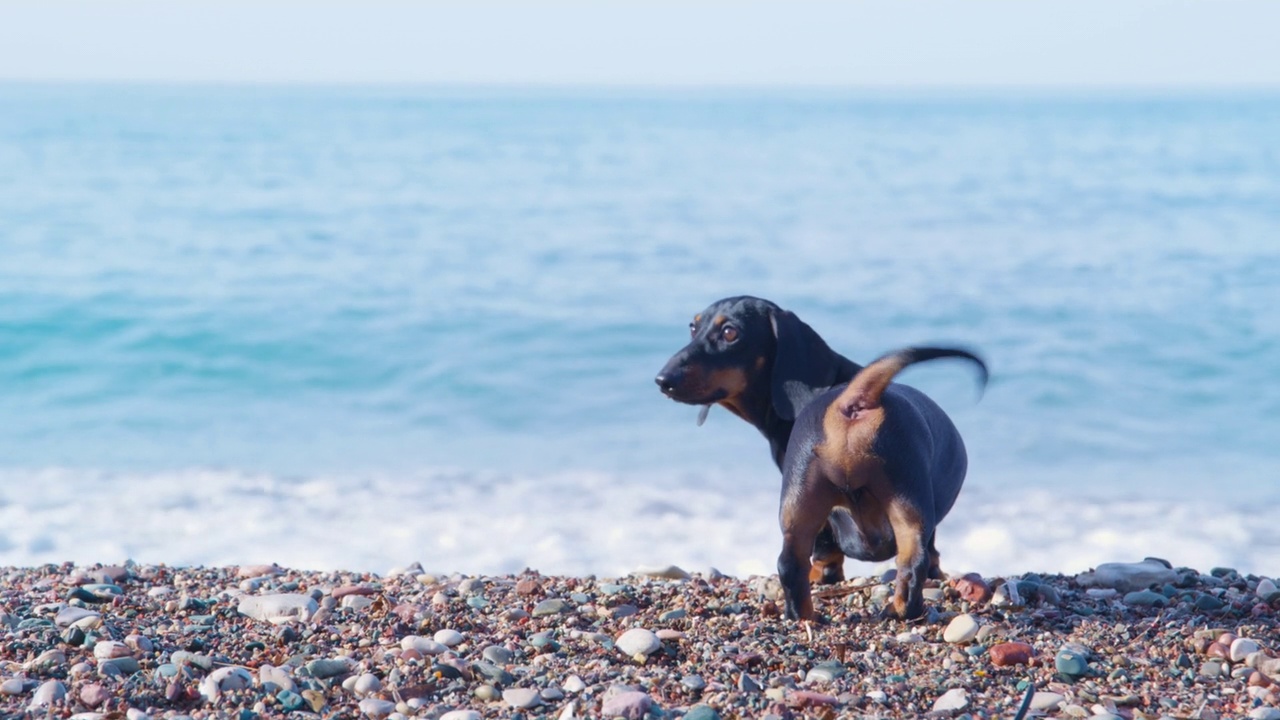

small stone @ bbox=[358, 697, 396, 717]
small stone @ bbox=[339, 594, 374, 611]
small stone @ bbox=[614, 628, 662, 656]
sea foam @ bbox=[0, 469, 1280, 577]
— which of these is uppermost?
small stone @ bbox=[358, 697, 396, 717]

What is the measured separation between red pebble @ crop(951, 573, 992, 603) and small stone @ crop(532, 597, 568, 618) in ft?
4.52

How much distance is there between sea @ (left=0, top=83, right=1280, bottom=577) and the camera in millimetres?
7668

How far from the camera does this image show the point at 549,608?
4.28 m

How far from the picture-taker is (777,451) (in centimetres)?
473

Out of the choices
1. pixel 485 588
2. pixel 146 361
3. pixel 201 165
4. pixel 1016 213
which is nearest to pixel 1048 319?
pixel 1016 213

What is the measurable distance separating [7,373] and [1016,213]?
1608 centimetres

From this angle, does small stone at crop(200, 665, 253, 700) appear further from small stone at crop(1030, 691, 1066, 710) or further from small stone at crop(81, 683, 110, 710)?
small stone at crop(1030, 691, 1066, 710)

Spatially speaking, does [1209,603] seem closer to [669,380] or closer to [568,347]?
[669,380]

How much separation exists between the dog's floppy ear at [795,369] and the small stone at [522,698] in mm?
1595

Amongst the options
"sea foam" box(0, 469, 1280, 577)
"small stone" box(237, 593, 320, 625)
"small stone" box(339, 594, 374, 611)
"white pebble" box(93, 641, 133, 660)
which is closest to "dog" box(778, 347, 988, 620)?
"small stone" box(339, 594, 374, 611)

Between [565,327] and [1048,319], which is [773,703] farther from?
[1048,319]

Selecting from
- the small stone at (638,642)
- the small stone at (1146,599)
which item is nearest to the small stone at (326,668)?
the small stone at (638,642)

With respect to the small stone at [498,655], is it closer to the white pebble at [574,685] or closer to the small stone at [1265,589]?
the white pebble at [574,685]

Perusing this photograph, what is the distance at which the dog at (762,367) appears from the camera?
4.53 metres
